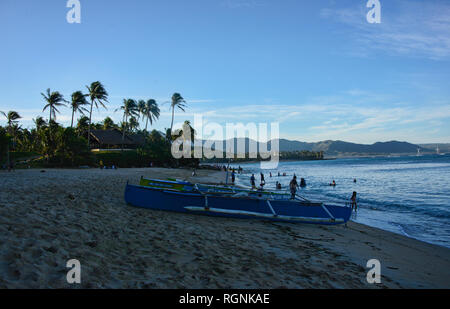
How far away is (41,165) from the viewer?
34.3 m

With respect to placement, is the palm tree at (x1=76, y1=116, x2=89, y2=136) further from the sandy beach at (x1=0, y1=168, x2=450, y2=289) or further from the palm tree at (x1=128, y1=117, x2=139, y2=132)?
the sandy beach at (x1=0, y1=168, x2=450, y2=289)

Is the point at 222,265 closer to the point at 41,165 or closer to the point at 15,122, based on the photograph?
the point at 41,165

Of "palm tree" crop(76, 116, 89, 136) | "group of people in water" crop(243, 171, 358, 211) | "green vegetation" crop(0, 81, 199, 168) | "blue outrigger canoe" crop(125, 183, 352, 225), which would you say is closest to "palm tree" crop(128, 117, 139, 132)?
"green vegetation" crop(0, 81, 199, 168)

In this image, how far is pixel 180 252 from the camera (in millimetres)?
5895

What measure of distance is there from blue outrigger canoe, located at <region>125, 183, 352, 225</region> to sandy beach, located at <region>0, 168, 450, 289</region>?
1024mm

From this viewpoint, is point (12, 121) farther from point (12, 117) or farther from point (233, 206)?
point (233, 206)

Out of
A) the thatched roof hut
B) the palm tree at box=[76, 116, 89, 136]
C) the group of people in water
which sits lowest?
the group of people in water

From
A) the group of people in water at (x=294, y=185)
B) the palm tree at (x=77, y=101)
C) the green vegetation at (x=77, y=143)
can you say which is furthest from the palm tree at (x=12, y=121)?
the group of people in water at (x=294, y=185)

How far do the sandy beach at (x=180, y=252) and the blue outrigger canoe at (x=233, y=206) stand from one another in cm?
102

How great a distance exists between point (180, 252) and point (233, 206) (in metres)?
5.60

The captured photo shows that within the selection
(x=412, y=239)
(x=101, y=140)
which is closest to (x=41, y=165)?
(x=101, y=140)

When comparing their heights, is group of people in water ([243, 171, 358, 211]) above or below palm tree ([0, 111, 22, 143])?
below

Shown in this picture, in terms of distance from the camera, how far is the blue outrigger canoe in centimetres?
1096

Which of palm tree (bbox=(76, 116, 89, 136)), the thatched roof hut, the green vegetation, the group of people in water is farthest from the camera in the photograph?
palm tree (bbox=(76, 116, 89, 136))
